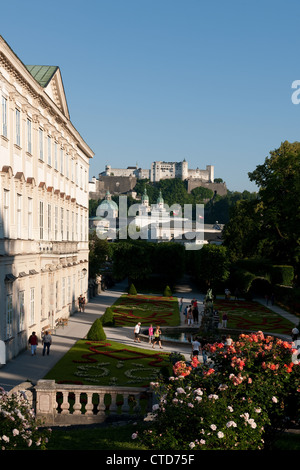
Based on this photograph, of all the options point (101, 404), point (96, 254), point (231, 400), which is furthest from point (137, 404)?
point (96, 254)

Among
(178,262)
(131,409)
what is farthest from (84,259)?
(131,409)

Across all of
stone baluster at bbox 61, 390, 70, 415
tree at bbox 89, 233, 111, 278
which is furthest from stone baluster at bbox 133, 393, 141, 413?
tree at bbox 89, 233, 111, 278

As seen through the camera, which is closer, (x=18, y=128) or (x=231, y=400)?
(x=231, y=400)

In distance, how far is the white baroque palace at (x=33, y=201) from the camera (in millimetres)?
23609

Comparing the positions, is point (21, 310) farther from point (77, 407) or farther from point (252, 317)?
point (252, 317)

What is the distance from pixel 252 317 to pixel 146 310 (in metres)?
8.89

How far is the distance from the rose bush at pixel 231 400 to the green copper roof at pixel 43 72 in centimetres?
2447

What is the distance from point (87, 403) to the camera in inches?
597

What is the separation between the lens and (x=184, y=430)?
9.38 metres

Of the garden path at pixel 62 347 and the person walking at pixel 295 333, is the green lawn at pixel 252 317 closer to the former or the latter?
the garden path at pixel 62 347

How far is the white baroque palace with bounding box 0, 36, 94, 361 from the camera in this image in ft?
77.5

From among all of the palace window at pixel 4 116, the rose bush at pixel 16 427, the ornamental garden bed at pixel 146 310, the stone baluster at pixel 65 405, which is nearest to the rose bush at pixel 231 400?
the rose bush at pixel 16 427
